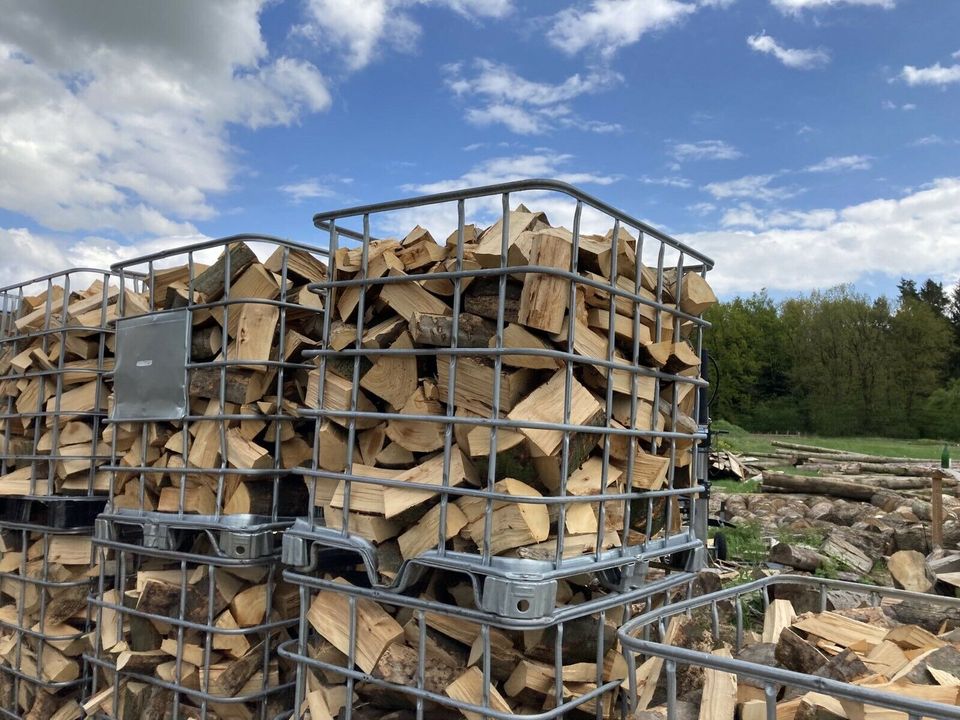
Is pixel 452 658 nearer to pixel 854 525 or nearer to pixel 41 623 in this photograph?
pixel 41 623

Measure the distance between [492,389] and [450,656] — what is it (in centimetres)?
89

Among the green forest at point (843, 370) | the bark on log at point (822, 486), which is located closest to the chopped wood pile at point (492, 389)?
the bark on log at point (822, 486)

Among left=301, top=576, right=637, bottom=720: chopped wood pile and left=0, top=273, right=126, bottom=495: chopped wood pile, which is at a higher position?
left=0, top=273, right=126, bottom=495: chopped wood pile

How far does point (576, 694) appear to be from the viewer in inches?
101

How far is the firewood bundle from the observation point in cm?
242

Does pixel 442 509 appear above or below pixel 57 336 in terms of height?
below

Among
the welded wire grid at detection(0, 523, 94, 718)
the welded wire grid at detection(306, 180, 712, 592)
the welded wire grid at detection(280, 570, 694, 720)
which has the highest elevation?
the welded wire grid at detection(306, 180, 712, 592)

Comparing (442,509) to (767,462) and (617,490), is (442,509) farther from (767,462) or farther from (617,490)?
(767,462)

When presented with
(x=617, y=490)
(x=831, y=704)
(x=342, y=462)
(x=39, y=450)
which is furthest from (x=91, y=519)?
(x=831, y=704)

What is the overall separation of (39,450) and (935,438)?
135ft

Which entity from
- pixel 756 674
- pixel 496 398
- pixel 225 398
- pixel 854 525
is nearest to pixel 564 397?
pixel 496 398

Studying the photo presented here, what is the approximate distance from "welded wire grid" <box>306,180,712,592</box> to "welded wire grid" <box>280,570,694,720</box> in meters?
0.17

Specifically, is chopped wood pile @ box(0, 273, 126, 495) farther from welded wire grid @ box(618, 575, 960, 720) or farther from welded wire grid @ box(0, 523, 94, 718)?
welded wire grid @ box(618, 575, 960, 720)

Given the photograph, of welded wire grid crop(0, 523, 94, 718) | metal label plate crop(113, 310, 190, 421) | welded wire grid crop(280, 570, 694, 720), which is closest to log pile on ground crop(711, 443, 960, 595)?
welded wire grid crop(280, 570, 694, 720)
